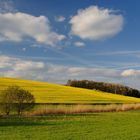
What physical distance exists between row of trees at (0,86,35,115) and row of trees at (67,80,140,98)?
65132mm

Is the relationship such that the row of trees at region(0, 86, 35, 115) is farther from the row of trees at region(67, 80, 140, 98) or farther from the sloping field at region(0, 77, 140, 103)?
the row of trees at region(67, 80, 140, 98)

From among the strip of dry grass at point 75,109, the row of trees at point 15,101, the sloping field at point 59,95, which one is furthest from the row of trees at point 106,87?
the row of trees at point 15,101

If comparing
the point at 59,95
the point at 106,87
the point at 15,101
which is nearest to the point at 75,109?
the point at 15,101

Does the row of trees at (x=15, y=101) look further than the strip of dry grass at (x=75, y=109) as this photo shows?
No

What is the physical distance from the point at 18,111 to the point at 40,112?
6.77 ft

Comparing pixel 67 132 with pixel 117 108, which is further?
pixel 117 108

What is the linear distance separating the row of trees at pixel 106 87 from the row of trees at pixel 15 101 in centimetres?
6513

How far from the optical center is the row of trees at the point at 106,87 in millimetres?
99688

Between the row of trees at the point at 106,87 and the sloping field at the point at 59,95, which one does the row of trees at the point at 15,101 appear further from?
the row of trees at the point at 106,87

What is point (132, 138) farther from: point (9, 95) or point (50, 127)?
point (9, 95)

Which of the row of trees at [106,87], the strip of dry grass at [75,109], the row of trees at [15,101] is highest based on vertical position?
the row of trees at [106,87]

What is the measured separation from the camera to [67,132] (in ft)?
64.0

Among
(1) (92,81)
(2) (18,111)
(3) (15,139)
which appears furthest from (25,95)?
(1) (92,81)

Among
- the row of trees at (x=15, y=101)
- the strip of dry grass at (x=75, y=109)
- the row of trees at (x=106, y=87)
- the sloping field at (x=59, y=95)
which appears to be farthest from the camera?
the row of trees at (x=106, y=87)
